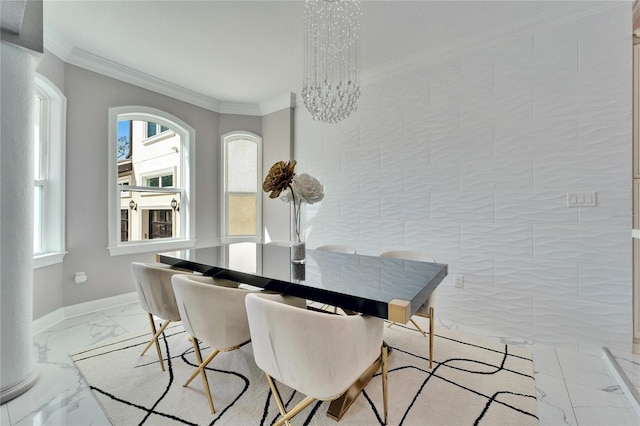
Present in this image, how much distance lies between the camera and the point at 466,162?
2.74 meters

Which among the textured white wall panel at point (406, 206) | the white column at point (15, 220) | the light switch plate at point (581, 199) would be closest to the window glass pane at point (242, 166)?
the textured white wall panel at point (406, 206)

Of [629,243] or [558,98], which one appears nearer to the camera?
[629,243]

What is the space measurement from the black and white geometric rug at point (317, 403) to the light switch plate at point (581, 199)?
1251 mm

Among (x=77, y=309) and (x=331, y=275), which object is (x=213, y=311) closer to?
(x=331, y=275)

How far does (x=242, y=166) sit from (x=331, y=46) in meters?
2.53

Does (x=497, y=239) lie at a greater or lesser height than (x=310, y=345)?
greater

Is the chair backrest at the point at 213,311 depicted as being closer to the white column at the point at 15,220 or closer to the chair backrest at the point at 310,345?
the chair backrest at the point at 310,345

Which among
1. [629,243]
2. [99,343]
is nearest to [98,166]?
[99,343]

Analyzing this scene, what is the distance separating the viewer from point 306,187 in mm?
2002

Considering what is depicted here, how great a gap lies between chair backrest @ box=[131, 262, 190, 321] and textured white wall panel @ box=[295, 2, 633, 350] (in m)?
2.21

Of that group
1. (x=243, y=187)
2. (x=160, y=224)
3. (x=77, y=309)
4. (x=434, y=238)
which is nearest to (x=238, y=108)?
(x=243, y=187)

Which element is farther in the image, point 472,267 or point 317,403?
point 472,267

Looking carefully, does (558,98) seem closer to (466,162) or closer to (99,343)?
(466,162)

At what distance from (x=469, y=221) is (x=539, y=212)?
0.54 metres
